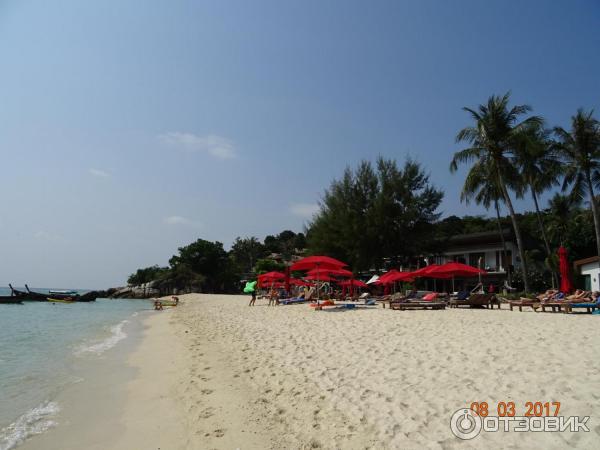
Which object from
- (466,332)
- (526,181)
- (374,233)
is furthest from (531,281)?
(466,332)

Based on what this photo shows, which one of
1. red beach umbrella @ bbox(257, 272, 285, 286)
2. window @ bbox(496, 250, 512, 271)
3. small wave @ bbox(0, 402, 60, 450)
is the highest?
window @ bbox(496, 250, 512, 271)

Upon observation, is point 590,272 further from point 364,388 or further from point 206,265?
point 206,265

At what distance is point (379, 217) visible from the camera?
3034 centimetres

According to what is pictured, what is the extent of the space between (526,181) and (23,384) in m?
29.8

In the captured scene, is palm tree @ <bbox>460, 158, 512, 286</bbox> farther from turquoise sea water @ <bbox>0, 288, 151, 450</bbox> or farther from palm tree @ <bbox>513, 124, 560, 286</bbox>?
turquoise sea water @ <bbox>0, 288, 151, 450</bbox>

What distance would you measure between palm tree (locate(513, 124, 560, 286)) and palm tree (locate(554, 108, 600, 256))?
88 centimetres

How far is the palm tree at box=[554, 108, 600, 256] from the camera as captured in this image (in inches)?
924

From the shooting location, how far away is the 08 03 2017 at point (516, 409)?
164 inches

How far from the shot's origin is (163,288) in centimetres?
7181

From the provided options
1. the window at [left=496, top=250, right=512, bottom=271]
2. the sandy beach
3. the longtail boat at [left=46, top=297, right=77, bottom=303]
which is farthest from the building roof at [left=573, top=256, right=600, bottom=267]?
the longtail boat at [left=46, top=297, right=77, bottom=303]

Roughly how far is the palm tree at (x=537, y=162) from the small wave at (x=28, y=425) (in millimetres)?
25631

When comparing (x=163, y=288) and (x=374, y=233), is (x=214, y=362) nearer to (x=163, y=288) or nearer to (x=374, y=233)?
(x=374, y=233)

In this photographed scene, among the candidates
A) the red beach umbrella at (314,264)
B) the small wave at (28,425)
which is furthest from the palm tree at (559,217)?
the small wave at (28,425)

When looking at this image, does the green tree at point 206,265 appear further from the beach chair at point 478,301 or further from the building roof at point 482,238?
the beach chair at point 478,301
